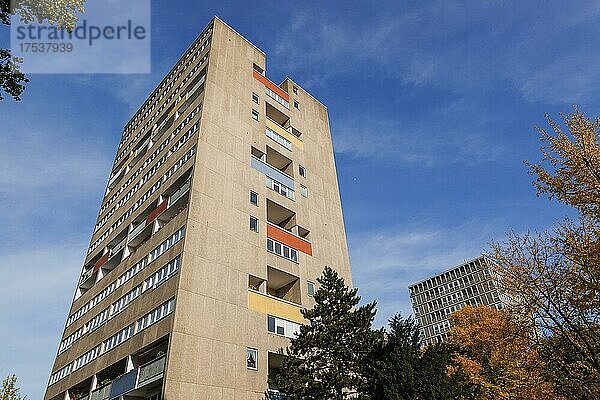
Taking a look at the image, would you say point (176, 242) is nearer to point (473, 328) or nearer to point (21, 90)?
point (21, 90)

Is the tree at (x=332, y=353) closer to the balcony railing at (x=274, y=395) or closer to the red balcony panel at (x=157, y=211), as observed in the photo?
the balcony railing at (x=274, y=395)

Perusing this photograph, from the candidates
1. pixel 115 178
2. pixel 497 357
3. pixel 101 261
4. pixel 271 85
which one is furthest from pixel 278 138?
pixel 497 357

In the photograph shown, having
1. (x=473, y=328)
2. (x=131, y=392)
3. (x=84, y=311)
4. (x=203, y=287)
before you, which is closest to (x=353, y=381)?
(x=203, y=287)

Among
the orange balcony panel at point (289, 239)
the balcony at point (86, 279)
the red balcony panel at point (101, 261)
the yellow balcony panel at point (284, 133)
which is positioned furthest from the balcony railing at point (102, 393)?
the yellow balcony panel at point (284, 133)

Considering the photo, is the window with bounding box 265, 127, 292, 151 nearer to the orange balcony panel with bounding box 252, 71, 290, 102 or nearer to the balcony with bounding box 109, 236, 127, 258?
the orange balcony panel with bounding box 252, 71, 290, 102

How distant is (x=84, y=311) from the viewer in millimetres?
40875

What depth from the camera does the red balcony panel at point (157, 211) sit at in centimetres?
3664

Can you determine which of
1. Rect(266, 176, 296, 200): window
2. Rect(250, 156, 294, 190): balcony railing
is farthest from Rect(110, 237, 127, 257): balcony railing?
Rect(266, 176, 296, 200): window

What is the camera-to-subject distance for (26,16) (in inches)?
411

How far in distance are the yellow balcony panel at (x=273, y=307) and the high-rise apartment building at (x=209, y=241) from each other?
9 centimetres

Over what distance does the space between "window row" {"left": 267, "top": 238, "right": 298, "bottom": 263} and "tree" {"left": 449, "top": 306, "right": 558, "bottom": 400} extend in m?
14.4

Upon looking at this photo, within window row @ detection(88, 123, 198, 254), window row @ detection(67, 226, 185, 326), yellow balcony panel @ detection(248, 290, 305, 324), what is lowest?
yellow balcony panel @ detection(248, 290, 305, 324)

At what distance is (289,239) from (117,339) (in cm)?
1500

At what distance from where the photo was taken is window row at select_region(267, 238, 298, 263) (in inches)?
1283
